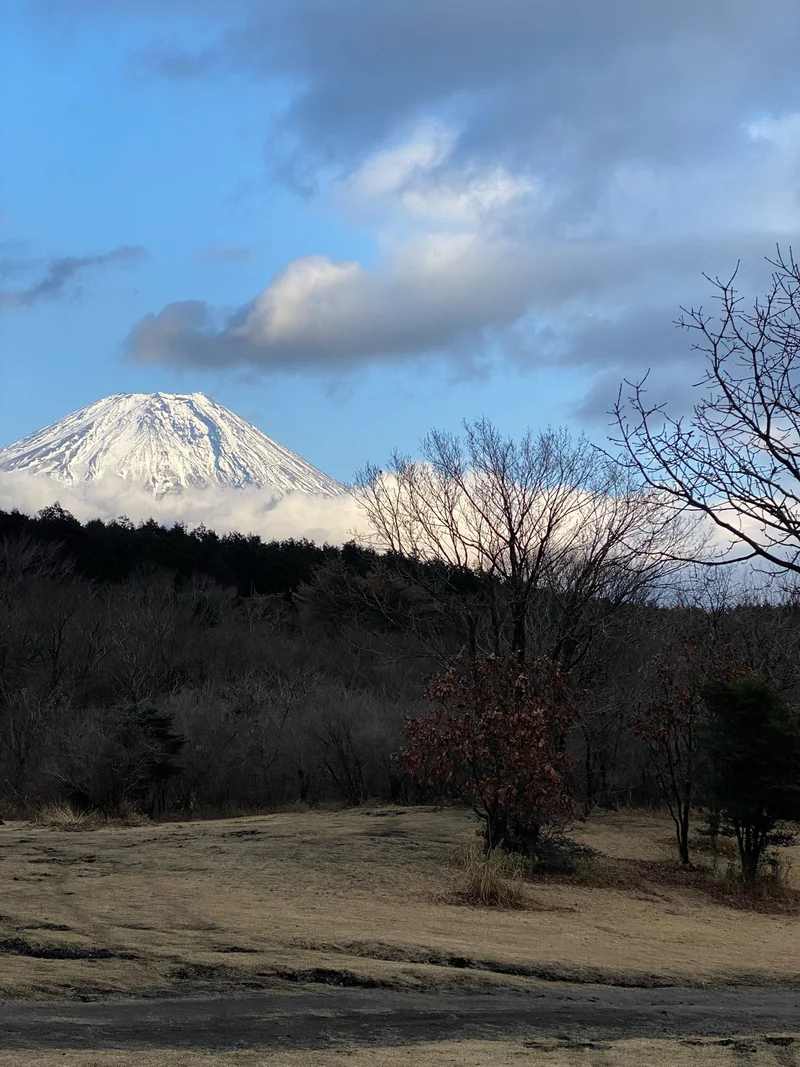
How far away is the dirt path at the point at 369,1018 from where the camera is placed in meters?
6.87

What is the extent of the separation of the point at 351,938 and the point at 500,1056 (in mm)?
3985

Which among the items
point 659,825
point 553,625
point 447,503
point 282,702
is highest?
point 447,503

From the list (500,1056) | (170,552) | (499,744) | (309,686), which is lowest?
(500,1056)

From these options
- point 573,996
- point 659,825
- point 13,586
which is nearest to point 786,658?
point 659,825

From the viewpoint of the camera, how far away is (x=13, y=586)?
48.5 meters

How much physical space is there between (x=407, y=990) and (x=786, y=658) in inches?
757

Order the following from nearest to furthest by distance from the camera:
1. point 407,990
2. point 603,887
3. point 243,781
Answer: point 407,990, point 603,887, point 243,781

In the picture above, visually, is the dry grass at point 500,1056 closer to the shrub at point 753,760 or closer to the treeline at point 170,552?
the shrub at point 753,760

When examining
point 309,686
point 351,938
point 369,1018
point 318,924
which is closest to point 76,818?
point 318,924

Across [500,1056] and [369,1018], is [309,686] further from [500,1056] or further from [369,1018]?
[500,1056]

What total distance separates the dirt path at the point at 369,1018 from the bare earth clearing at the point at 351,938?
7cm

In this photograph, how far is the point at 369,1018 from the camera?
7.78 metres

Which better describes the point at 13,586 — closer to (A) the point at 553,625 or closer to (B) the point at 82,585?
(B) the point at 82,585

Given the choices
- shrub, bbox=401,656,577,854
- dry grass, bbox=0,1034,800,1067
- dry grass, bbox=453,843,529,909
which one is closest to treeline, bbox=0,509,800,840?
shrub, bbox=401,656,577,854
